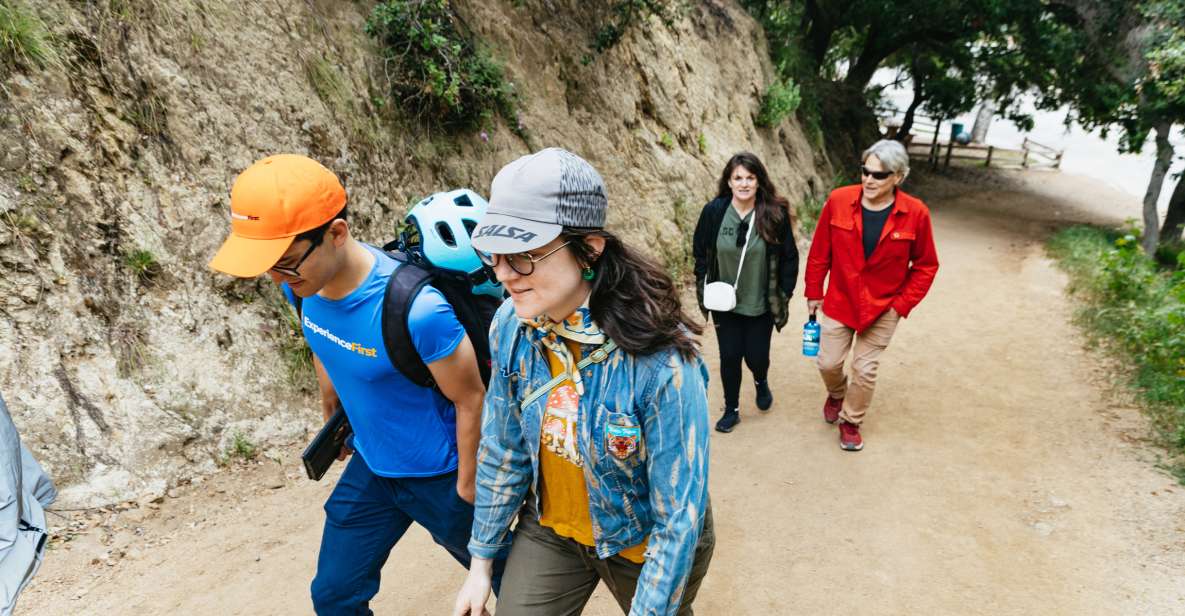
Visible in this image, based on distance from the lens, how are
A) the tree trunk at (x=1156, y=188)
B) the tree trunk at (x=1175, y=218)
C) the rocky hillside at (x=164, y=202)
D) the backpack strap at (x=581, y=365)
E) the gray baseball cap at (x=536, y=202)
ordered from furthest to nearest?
→ 1. the tree trunk at (x=1175, y=218)
2. the tree trunk at (x=1156, y=188)
3. the rocky hillside at (x=164, y=202)
4. the backpack strap at (x=581, y=365)
5. the gray baseball cap at (x=536, y=202)

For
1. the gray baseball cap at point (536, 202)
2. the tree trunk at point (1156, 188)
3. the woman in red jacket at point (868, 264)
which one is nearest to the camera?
the gray baseball cap at point (536, 202)

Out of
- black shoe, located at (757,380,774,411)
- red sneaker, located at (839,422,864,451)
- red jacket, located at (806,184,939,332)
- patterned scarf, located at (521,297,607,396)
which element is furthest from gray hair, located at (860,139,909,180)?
patterned scarf, located at (521,297,607,396)

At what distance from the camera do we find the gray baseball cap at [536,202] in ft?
5.47

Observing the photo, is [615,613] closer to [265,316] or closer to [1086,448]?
[265,316]

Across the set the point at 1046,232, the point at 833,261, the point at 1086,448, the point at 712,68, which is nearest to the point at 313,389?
the point at 833,261

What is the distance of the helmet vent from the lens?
2287mm

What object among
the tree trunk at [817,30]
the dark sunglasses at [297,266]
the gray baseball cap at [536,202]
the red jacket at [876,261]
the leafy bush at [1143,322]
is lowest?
the leafy bush at [1143,322]

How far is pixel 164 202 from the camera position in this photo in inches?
179

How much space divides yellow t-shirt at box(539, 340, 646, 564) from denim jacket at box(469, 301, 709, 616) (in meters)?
0.03

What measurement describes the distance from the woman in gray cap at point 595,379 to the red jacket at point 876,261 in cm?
288

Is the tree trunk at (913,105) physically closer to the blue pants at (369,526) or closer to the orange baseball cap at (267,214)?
the blue pants at (369,526)

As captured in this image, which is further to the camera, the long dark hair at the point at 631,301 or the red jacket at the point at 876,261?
the red jacket at the point at 876,261

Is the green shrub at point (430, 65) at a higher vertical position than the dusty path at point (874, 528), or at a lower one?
higher

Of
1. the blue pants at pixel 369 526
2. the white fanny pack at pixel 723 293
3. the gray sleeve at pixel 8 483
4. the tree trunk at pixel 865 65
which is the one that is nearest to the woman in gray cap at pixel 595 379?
the blue pants at pixel 369 526
